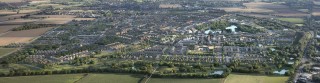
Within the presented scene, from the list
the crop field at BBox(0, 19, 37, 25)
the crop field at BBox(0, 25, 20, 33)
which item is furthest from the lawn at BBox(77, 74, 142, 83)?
the crop field at BBox(0, 19, 37, 25)

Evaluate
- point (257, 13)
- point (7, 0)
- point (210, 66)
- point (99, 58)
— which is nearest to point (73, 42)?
point (99, 58)

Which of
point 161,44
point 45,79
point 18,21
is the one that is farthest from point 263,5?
point 45,79

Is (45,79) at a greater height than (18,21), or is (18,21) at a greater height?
(18,21)

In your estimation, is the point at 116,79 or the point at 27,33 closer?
the point at 116,79

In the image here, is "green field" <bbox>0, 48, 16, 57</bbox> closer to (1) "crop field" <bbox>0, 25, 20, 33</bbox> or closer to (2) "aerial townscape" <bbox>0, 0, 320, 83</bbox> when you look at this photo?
(2) "aerial townscape" <bbox>0, 0, 320, 83</bbox>

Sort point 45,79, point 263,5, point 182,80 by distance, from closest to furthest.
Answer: point 182,80 → point 45,79 → point 263,5

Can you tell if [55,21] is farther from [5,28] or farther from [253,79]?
[253,79]

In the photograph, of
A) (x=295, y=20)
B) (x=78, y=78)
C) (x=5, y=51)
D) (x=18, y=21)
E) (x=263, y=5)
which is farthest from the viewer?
(x=263, y=5)
